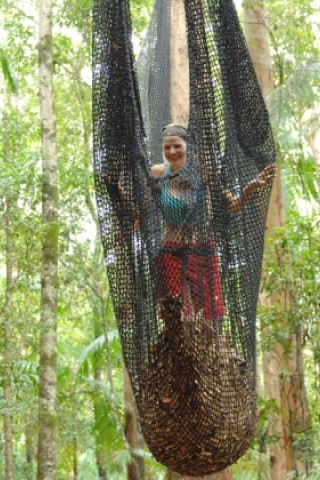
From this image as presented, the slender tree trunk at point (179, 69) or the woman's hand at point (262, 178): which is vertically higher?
the slender tree trunk at point (179, 69)

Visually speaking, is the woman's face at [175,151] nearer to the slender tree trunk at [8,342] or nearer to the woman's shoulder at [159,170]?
the woman's shoulder at [159,170]

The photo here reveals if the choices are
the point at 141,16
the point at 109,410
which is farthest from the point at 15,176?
the point at 141,16

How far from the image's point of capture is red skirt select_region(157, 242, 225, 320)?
2.75 meters

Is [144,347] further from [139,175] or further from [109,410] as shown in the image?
[109,410]

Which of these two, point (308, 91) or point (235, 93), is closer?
point (235, 93)

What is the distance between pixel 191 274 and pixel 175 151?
2.03 feet

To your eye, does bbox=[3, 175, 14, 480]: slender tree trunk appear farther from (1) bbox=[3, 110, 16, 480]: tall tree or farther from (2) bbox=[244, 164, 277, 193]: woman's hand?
(2) bbox=[244, 164, 277, 193]: woman's hand

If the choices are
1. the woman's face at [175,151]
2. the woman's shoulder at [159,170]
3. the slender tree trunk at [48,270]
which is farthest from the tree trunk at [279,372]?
the woman's face at [175,151]

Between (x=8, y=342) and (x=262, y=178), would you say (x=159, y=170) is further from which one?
(x=8, y=342)

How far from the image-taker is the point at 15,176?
6281mm

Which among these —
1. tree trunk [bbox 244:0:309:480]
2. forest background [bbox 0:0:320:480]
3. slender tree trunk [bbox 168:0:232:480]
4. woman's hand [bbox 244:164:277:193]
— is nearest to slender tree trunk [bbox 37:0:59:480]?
forest background [bbox 0:0:320:480]

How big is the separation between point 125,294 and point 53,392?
326 cm

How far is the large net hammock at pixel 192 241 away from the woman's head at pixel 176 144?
0.45 feet

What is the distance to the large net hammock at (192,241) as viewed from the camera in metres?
2.70
